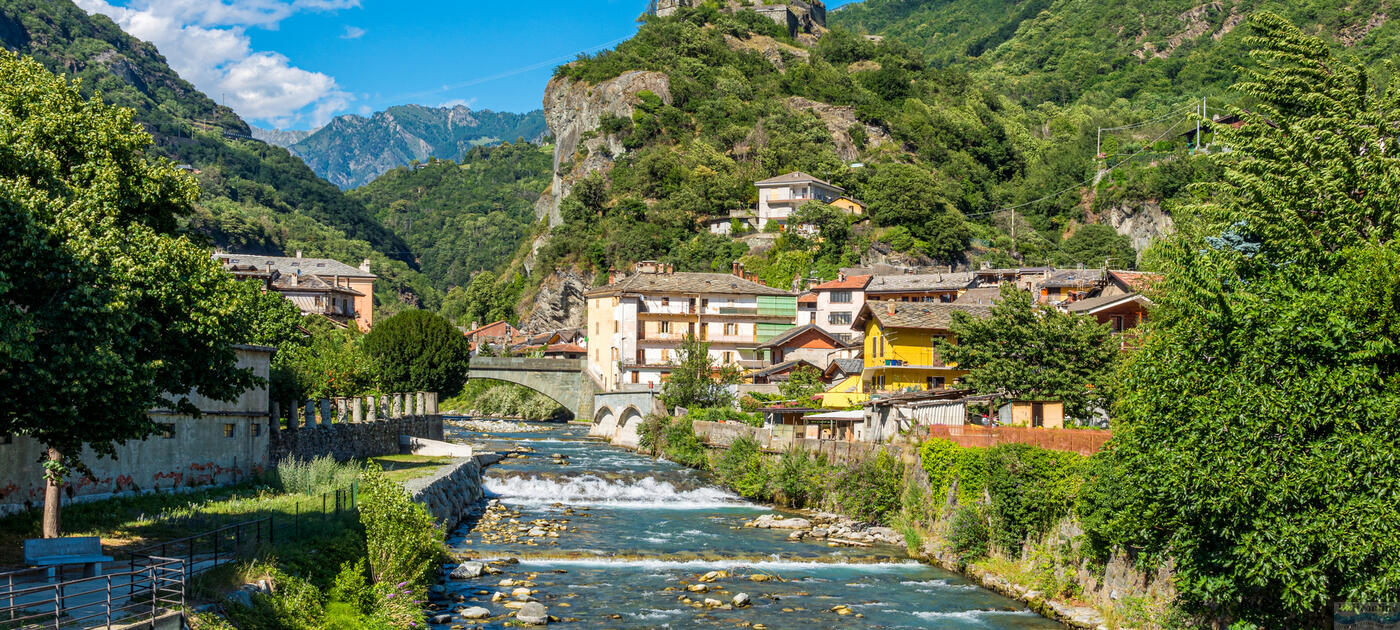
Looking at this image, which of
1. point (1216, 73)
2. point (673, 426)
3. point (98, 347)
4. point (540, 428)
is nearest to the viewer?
point (98, 347)

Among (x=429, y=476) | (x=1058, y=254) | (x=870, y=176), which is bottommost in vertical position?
(x=429, y=476)

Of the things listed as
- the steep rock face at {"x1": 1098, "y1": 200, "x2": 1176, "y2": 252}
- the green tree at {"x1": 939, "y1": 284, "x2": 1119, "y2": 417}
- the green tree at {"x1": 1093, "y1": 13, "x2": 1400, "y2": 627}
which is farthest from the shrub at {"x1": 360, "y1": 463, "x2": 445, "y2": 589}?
the steep rock face at {"x1": 1098, "y1": 200, "x2": 1176, "y2": 252}

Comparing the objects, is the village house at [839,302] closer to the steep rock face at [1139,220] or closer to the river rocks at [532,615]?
the steep rock face at [1139,220]

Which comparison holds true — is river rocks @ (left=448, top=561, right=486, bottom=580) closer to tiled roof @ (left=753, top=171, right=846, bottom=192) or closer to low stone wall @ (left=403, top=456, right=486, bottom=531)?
low stone wall @ (left=403, top=456, right=486, bottom=531)

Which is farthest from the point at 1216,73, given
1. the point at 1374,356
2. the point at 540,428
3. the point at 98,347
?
the point at 98,347

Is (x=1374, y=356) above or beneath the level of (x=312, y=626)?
above

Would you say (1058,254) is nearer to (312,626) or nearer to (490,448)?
(490,448)

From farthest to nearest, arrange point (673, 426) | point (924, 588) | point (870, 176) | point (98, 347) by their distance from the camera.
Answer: point (870, 176)
point (673, 426)
point (924, 588)
point (98, 347)

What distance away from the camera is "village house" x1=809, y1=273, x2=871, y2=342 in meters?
87.9

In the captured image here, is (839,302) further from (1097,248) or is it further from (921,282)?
(1097,248)

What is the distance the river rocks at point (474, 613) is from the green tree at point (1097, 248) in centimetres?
9648

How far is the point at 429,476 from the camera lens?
39.9m

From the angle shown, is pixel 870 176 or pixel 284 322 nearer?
pixel 284 322

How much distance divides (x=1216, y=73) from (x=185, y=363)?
183247mm
